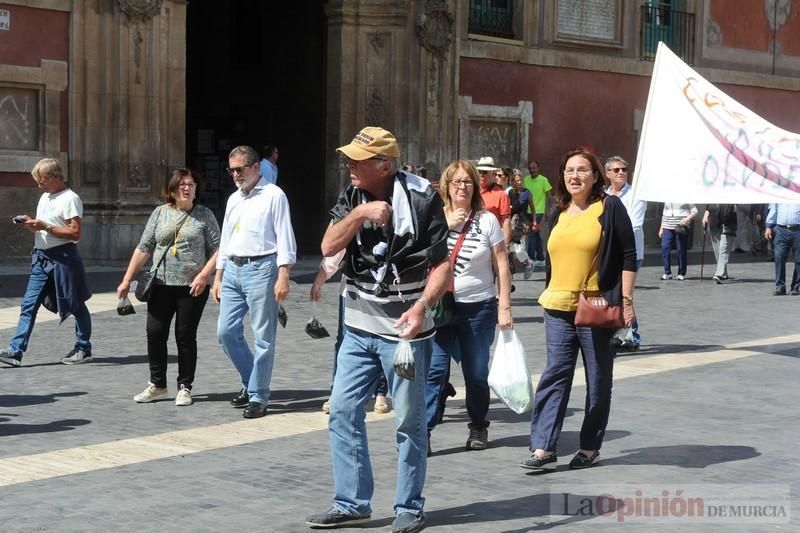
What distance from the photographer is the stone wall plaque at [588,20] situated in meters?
28.5

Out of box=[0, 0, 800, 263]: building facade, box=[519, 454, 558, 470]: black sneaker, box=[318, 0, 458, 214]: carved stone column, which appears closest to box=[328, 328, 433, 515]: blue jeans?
→ box=[519, 454, 558, 470]: black sneaker

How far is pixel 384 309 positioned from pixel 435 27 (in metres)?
19.2

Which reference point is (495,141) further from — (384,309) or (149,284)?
(384,309)

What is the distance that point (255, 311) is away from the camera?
9.59 meters

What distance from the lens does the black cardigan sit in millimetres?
7963

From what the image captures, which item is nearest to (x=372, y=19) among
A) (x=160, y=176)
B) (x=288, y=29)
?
(x=288, y=29)

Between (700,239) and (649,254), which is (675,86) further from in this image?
(700,239)

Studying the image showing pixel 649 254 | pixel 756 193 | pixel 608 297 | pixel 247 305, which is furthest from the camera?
pixel 649 254

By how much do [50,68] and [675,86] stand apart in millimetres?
11731

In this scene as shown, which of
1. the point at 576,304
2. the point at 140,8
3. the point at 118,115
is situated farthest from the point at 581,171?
the point at 140,8

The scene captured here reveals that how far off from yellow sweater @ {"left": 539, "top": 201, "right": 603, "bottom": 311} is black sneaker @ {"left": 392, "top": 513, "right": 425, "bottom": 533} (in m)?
1.91

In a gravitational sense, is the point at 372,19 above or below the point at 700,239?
above

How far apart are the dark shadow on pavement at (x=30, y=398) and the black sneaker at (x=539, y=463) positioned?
12.2 ft

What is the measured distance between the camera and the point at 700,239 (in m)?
31.8
